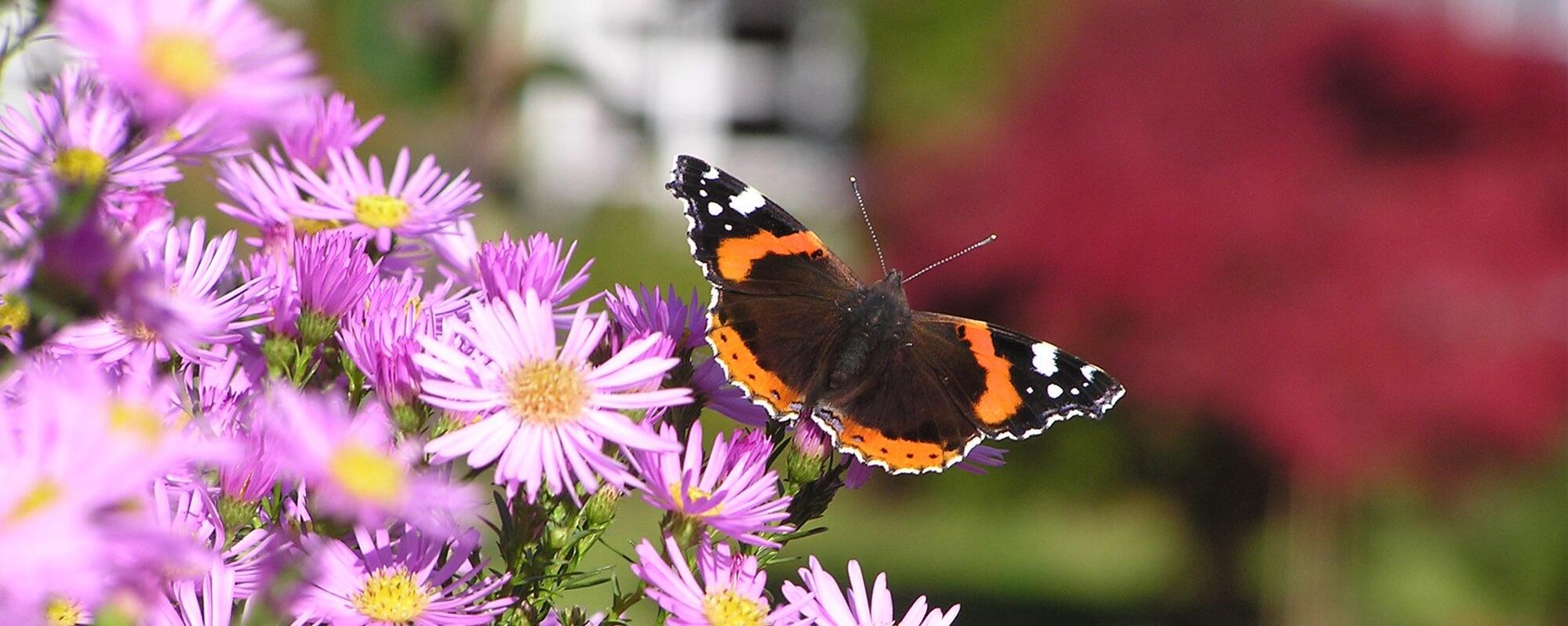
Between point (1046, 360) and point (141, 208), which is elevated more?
point (141, 208)

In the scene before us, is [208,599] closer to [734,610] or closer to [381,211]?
[734,610]

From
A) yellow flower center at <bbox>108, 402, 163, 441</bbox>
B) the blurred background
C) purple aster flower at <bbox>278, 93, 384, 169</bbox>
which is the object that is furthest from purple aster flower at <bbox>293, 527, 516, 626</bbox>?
the blurred background

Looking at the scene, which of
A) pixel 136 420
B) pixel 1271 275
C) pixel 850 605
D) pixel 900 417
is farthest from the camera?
pixel 1271 275

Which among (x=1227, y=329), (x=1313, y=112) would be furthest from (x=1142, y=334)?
(x=1313, y=112)

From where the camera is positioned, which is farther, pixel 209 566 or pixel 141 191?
pixel 141 191

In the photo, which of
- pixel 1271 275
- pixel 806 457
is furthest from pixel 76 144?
pixel 1271 275

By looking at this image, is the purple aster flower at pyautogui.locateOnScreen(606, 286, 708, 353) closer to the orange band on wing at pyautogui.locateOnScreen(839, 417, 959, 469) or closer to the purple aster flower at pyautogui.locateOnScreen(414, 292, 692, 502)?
the purple aster flower at pyautogui.locateOnScreen(414, 292, 692, 502)

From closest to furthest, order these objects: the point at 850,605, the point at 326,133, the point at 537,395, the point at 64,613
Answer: the point at 64,613, the point at 537,395, the point at 850,605, the point at 326,133

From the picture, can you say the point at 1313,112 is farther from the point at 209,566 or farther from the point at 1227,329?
the point at 209,566
